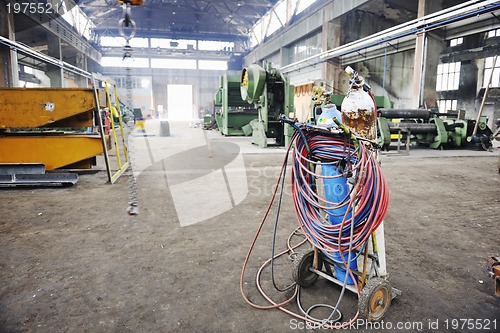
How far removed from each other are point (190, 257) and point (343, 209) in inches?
48.5

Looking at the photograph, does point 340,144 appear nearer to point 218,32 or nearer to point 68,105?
point 68,105

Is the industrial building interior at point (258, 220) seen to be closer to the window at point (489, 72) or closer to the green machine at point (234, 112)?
the window at point (489, 72)

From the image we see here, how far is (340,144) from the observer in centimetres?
173

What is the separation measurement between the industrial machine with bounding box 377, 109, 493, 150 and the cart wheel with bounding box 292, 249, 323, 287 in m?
6.94

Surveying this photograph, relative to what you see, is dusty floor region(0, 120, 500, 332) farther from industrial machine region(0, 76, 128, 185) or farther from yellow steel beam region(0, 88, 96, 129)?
yellow steel beam region(0, 88, 96, 129)

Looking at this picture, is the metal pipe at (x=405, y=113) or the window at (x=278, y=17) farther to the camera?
the window at (x=278, y=17)

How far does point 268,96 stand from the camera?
339 inches

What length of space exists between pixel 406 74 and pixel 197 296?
15162mm

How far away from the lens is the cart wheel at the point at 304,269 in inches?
78.7

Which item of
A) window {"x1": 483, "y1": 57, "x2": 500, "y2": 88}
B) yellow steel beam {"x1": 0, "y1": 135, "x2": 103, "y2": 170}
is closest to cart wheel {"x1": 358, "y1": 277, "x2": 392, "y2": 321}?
yellow steel beam {"x1": 0, "y1": 135, "x2": 103, "y2": 170}

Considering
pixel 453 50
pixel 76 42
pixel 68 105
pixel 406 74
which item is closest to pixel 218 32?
pixel 76 42

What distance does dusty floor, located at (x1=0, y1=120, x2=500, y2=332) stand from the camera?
1774 millimetres

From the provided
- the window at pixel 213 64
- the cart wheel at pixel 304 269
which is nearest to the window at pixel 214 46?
the window at pixel 213 64

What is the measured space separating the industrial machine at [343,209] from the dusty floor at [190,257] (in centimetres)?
9
